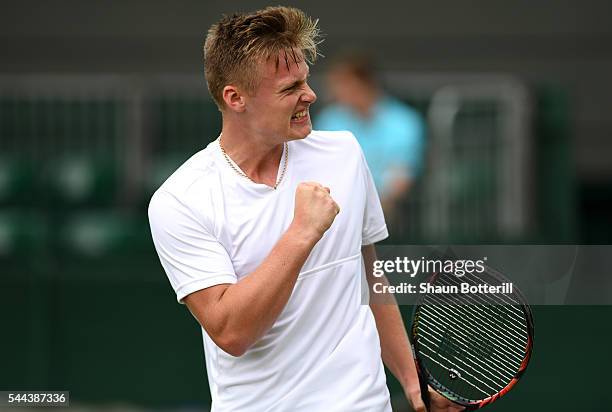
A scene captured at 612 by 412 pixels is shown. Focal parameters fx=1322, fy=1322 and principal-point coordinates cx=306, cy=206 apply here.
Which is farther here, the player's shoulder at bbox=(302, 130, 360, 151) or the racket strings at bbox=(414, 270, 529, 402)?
the racket strings at bbox=(414, 270, 529, 402)

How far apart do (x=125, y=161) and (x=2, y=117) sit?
0.75 meters

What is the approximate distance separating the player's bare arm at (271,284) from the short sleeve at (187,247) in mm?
71

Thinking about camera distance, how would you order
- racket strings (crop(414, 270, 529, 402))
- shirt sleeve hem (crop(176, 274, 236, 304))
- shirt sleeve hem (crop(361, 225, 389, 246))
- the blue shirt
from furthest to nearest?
the blue shirt → racket strings (crop(414, 270, 529, 402)) → shirt sleeve hem (crop(361, 225, 389, 246)) → shirt sleeve hem (crop(176, 274, 236, 304))

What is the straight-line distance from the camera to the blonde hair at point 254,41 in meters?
3.22

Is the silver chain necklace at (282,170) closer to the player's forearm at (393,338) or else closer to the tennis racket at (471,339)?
the player's forearm at (393,338)

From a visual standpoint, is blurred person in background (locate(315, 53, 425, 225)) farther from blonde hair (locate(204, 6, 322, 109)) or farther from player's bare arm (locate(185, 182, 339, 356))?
player's bare arm (locate(185, 182, 339, 356))

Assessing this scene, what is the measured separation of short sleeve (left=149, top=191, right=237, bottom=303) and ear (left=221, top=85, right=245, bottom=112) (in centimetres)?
28

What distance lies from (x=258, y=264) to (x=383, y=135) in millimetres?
3366

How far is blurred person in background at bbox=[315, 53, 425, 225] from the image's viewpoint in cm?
653

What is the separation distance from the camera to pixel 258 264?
327 cm

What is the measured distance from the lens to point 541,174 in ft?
23.6

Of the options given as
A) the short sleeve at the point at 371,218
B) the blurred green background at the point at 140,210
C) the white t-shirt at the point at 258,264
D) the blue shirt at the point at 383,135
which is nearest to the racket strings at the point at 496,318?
the short sleeve at the point at 371,218

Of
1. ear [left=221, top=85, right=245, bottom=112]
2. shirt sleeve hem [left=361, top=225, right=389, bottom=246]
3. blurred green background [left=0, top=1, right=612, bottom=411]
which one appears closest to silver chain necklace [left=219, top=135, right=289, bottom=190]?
ear [left=221, top=85, right=245, bottom=112]

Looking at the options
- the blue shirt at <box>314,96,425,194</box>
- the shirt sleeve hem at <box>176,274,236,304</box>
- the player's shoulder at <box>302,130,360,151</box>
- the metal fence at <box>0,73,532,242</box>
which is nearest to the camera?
the shirt sleeve hem at <box>176,274,236,304</box>
